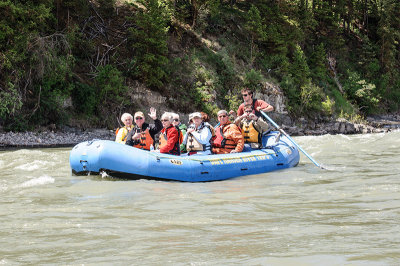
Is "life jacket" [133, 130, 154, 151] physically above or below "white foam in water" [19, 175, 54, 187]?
above

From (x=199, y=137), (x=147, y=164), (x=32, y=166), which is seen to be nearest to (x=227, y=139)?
(x=199, y=137)

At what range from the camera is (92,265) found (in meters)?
3.26

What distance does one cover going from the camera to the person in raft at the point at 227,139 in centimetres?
873

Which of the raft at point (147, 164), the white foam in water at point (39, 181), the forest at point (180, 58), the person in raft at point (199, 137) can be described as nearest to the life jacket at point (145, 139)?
the person in raft at point (199, 137)

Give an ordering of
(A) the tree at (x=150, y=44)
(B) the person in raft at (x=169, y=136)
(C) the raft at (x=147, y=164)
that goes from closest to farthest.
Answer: (C) the raft at (x=147, y=164) < (B) the person in raft at (x=169, y=136) < (A) the tree at (x=150, y=44)

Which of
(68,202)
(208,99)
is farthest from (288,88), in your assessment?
(68,202)

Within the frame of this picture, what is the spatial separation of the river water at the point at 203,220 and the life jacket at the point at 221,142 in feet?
3.02

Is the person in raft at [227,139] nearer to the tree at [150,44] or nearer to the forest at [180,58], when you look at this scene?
the forest at [180,58]

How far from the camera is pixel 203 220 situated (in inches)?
182

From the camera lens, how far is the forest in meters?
16.4

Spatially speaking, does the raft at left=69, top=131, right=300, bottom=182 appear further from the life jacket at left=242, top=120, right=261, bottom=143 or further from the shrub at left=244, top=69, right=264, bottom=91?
the shrub at left=244, top=69, right=264, bottom=91

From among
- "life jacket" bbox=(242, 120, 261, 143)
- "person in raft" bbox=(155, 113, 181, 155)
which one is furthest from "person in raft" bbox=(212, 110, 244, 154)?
"person in raft" bbox=(155, 113, 181, 155)

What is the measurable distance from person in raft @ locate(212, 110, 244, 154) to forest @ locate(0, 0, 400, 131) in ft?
30.1

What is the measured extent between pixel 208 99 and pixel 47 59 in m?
8.25
